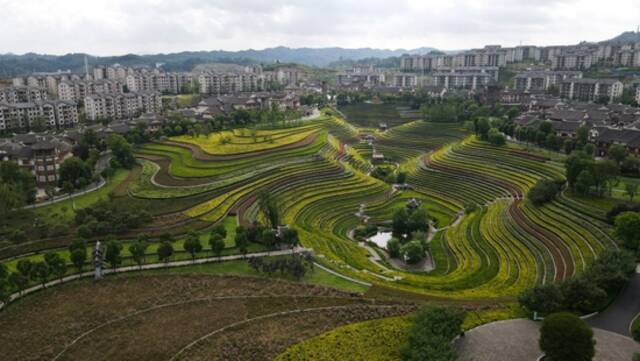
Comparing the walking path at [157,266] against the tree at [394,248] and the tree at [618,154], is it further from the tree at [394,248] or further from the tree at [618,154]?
the tree at [618,154]

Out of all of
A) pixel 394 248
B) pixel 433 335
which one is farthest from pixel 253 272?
pixel 433 335

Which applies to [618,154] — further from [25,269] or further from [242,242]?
[25,269]

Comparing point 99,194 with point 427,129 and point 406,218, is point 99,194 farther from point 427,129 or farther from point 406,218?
point 427,129

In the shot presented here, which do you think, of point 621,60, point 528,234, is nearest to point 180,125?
point 528,234

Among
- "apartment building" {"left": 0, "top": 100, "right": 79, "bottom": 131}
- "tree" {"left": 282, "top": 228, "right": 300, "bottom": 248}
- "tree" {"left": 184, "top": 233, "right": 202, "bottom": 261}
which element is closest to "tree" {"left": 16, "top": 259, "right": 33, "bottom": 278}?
"tree" {"left": 184, "top": 233, "right": 202, "bottom": 261}

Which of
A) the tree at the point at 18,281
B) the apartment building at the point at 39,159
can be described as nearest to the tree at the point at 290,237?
the tree at the point at 18,281
